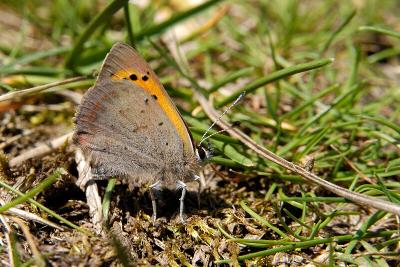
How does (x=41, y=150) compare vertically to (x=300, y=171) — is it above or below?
above

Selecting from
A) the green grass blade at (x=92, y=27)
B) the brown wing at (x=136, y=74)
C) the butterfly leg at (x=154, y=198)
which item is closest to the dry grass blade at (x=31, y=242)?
the butterfly leg at (x=154, y=198)

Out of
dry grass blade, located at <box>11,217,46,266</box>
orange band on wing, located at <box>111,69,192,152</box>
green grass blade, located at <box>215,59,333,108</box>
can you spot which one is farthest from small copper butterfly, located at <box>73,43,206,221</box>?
green grass blade, located at <box>215,59,333,108</box>

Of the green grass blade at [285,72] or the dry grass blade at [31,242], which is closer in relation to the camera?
the dry grass blade at [31,242]

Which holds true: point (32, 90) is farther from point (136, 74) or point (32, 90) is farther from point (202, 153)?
point (202, 153)

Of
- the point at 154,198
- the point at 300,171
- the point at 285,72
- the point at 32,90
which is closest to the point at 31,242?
the point at 154,198

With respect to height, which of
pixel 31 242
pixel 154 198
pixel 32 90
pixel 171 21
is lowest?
pixel 154 198

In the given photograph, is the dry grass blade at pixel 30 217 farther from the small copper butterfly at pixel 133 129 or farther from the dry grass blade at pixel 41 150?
the dry grass blade at pixel 41 150
